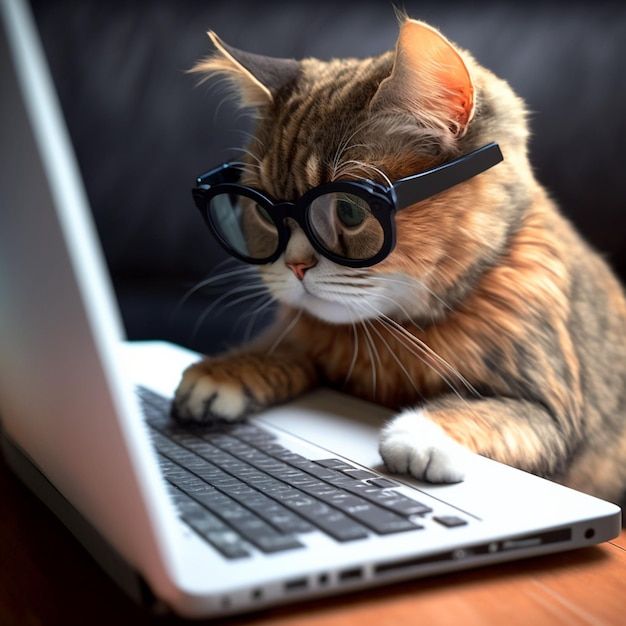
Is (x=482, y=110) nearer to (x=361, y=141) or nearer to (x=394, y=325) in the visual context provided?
(x=361, y=141)

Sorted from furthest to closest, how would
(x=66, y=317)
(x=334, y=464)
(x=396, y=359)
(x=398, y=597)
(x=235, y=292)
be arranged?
1. (x=235, y=292)
2. (x=396, y=359)
3. (x=334, y=464)
4. (x=398, y=597)
5. (x=66, y=317)

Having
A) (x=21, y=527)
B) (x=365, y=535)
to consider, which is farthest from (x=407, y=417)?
(x=21, y=527)

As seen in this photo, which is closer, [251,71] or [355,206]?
[355,206]

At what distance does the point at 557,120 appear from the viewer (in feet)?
5.90

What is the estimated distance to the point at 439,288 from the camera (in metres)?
1.04

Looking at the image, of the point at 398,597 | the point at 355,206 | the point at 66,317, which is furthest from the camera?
the point at 355,206

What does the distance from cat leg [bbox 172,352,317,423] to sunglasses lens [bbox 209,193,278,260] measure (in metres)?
0.15

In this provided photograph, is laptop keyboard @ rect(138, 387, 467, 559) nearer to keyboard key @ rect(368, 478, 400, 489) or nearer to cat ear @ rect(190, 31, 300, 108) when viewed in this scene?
keyboard key @ rect(368, 478, 400, 489)

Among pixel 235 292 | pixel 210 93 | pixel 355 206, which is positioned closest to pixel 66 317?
pixel 355 206

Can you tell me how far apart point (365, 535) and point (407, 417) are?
0.96 feet

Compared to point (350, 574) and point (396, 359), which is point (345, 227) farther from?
point (350, 574)

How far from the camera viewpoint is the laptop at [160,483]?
1.59 ft

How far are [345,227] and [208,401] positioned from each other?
0.88 ft

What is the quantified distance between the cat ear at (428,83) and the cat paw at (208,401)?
1.26 feet
